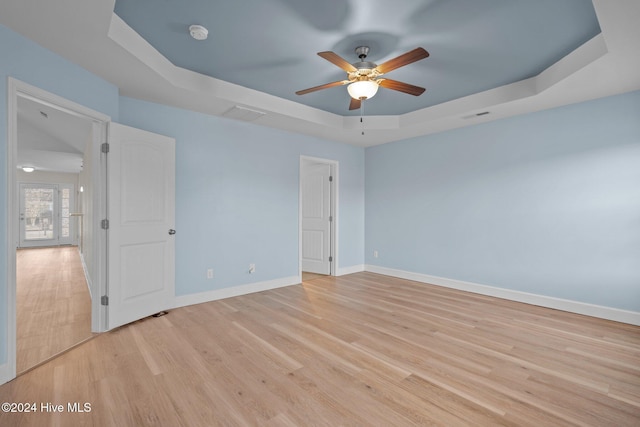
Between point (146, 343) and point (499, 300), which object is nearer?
point (146, 343)

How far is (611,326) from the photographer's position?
3299mm

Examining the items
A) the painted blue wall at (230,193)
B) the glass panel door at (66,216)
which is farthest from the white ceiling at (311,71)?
the glass panel door at (66,216)

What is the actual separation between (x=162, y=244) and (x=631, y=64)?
5117mm

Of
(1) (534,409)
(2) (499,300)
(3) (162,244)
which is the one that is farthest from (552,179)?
(3) (162,244)

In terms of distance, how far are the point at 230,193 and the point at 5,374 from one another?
2.84m

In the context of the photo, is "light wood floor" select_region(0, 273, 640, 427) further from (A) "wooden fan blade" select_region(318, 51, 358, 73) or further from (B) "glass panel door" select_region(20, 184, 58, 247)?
(B) "glass panel door" select_region(20, 184, 58, 247)

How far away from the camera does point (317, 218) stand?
6082 millimetres

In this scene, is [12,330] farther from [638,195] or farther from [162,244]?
[638,195]

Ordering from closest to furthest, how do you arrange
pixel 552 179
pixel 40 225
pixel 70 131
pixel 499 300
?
1. pixel 552 179
2. pixel 499 300
3. pixel 70 131
4. pixel 40 225

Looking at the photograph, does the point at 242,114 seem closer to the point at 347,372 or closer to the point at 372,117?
the point at 372,117

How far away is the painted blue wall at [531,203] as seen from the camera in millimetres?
3477

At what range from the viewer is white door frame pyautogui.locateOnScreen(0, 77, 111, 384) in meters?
2.19

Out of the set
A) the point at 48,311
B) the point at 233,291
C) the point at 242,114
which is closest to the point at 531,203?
the point at 242,114

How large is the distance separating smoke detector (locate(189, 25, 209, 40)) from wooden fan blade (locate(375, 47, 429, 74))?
1.51m
